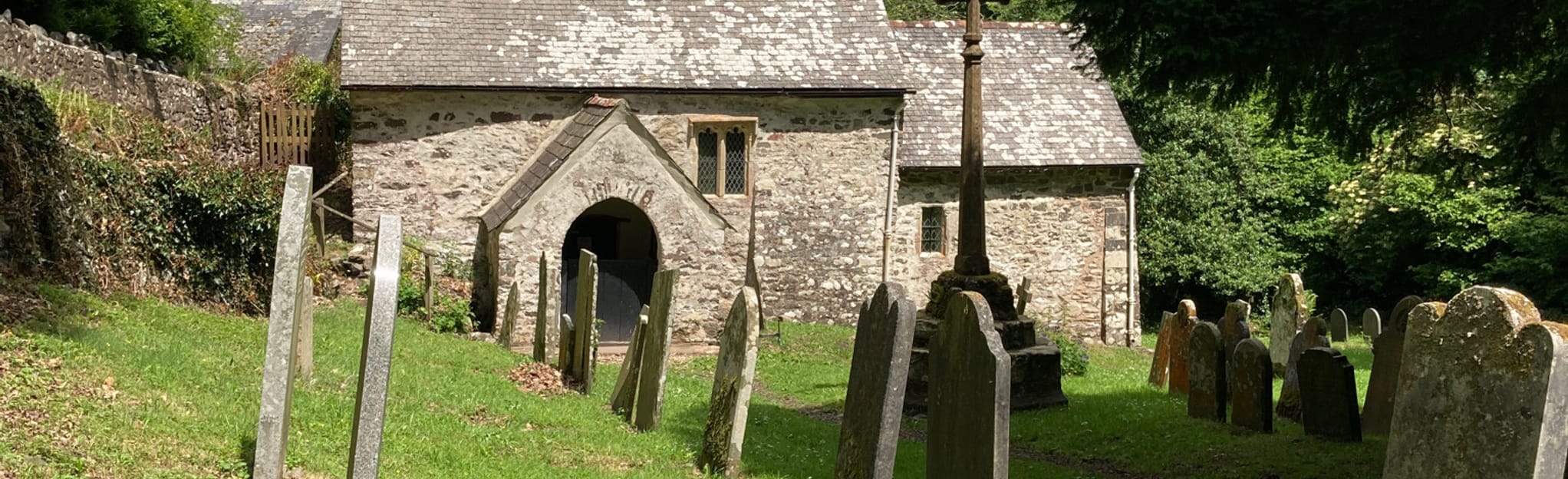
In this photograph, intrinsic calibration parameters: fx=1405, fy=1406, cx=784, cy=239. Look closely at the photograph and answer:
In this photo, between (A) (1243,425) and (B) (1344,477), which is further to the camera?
(A) (1243,425)

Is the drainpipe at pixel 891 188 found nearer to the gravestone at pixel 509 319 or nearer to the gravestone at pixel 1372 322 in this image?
the gravestone at pixel 509 319

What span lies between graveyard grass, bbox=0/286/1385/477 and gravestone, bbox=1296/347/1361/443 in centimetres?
19

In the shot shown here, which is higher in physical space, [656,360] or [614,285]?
[614,285]

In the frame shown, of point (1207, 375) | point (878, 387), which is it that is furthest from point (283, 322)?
point (1207, 375)

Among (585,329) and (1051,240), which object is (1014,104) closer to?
(1051,240)

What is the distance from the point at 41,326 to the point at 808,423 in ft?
22.7

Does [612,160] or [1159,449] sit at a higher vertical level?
[612,160]

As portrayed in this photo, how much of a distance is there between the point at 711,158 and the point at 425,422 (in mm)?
14046

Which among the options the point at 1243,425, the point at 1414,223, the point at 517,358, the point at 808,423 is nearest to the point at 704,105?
the point at 517,358

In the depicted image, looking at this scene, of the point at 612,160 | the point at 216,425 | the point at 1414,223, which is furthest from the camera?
the point at 1414,223

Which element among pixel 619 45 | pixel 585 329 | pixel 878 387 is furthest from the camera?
pixel 619 45

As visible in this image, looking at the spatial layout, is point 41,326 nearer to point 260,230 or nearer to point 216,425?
point 216,425

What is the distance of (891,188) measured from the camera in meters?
24.5

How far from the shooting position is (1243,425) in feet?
40.5
